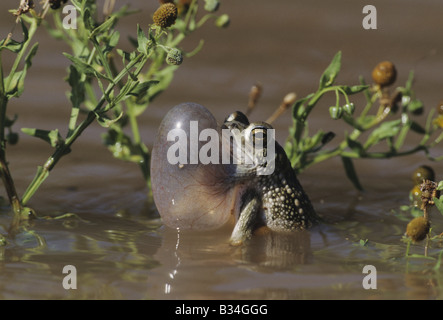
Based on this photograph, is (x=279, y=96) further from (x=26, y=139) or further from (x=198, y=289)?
(x=198, y=289)

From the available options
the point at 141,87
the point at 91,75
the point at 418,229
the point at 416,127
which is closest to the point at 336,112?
the point at 418,229

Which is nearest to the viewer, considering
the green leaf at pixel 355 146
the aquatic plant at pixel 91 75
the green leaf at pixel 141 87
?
the aquatic plant at pixel 91 75

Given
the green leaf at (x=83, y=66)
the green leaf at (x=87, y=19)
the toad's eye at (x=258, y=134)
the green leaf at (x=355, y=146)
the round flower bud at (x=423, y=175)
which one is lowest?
the round flower bud at (x=423, y=175)

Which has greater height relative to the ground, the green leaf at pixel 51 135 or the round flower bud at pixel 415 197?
the green leaf at pixel 51 135

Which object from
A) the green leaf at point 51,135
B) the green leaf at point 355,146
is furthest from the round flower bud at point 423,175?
the green leaf at point 51,135

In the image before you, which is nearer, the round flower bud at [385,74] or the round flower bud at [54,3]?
the round flower bud at [54,3]

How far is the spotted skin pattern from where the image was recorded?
3139 millimetres

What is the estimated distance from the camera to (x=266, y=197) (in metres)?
3.20

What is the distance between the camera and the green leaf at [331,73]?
128 inches

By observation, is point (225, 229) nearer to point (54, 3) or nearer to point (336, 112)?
point (336, 112)

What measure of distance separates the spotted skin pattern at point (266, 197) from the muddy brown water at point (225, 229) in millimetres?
78

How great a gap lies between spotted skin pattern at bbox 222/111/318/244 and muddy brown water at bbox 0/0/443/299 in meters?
0.08

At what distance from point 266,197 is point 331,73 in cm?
63

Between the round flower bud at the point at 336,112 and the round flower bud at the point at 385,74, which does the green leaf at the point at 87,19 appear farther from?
the round flower bud at the point at 385,74
